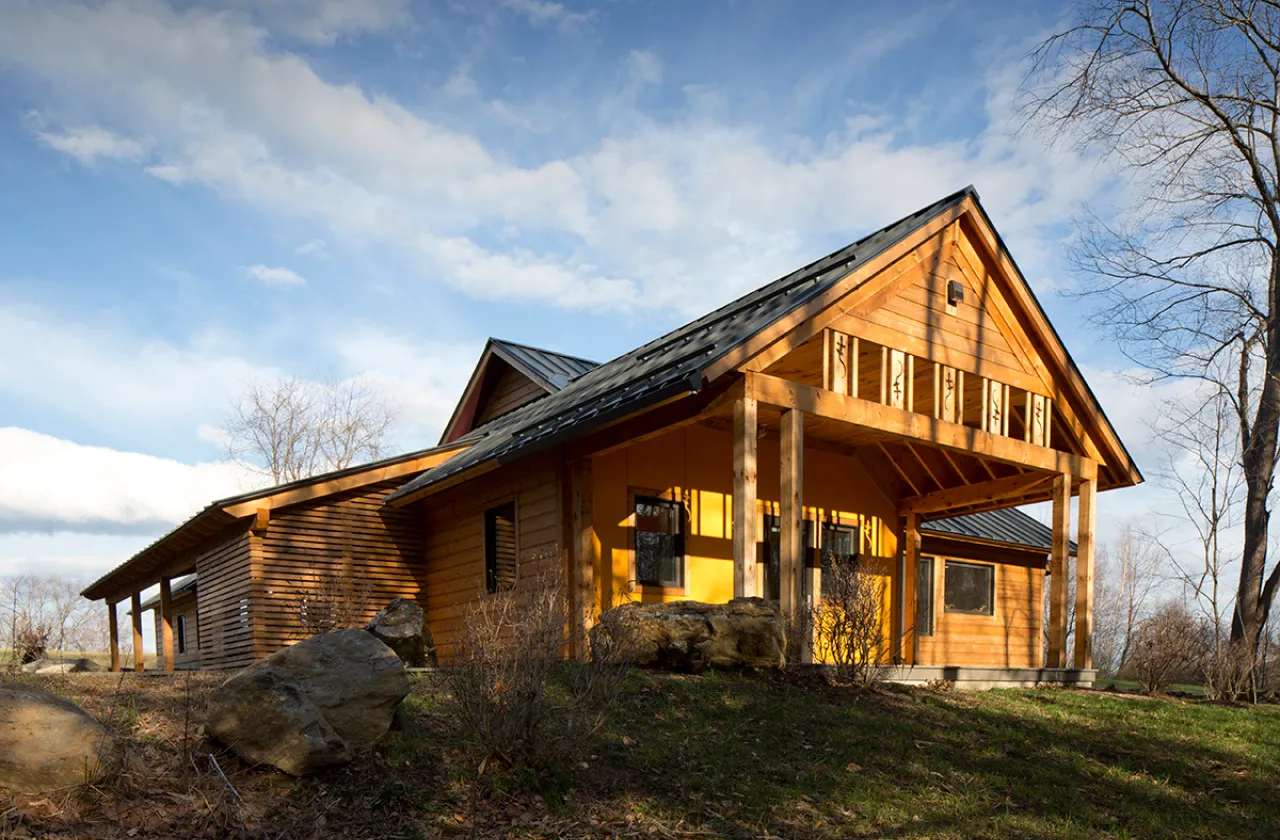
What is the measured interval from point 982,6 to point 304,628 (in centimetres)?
1373

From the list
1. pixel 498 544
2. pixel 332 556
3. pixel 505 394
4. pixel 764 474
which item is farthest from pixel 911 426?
pixel 505 394

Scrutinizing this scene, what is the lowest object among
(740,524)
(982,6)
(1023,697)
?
(1023,697)

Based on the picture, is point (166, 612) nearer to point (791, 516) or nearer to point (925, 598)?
point (791, 516)

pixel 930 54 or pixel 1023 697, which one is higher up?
pixel 930 54

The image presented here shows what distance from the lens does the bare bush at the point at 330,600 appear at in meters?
15.3

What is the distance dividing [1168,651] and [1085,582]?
4.69 feet

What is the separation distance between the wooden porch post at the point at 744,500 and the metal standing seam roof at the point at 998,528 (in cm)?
849

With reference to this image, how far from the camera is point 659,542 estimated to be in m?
14.4

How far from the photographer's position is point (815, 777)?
295 inches

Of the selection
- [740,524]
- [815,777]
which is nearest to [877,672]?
[740,524]

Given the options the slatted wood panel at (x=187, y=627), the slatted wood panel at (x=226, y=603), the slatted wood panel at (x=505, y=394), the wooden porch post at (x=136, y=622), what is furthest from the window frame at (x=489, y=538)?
the slatted wood panel at (x=187, y=627)

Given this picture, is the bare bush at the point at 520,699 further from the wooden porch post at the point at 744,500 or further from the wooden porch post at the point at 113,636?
the wooden porch post at the point at 113,636

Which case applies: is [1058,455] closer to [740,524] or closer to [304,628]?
[740,524]

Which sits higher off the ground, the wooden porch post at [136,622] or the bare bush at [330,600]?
the bare bush at [330,600]
